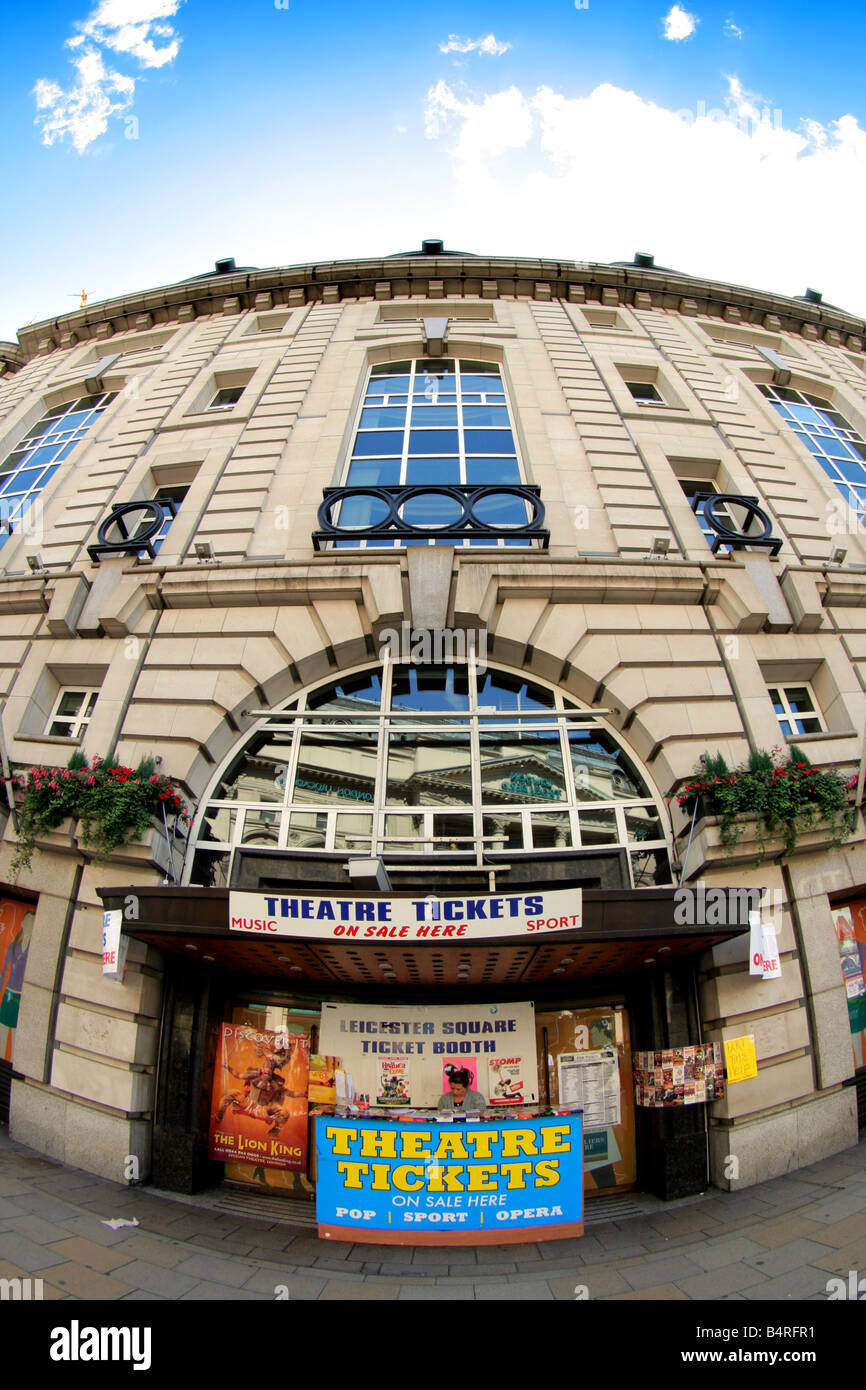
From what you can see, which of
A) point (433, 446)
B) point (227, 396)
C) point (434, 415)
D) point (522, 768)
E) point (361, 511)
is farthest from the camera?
point (227, 396)

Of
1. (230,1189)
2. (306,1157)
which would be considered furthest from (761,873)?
(230,1189)

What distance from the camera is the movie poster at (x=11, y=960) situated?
10.2 m

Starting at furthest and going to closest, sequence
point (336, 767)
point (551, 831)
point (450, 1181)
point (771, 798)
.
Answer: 1. point (336, 767)
2. point (551, 831)
3. point (771, 798)
4. point (450, 1181)

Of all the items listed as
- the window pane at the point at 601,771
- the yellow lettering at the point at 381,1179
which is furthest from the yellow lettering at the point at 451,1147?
the window pane at the point at 601,771

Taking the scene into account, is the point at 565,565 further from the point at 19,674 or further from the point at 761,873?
the point at 19,674

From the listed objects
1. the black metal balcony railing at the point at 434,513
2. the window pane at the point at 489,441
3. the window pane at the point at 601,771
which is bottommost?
the window pane at the point at 601,771

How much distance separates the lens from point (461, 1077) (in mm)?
8281

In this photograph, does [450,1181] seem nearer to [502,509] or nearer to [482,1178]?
[482,1178]

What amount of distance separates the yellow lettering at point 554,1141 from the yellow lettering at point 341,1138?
2.24 m

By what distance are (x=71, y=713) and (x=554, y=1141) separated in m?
11.1

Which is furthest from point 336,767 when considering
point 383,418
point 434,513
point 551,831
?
point 383,418

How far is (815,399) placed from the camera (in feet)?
62.0

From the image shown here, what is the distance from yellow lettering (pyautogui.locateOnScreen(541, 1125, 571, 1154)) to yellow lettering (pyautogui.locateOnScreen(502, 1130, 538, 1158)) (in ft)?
0.39

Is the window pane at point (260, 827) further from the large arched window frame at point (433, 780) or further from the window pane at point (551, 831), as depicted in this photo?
the window pane at point (551, 831)
